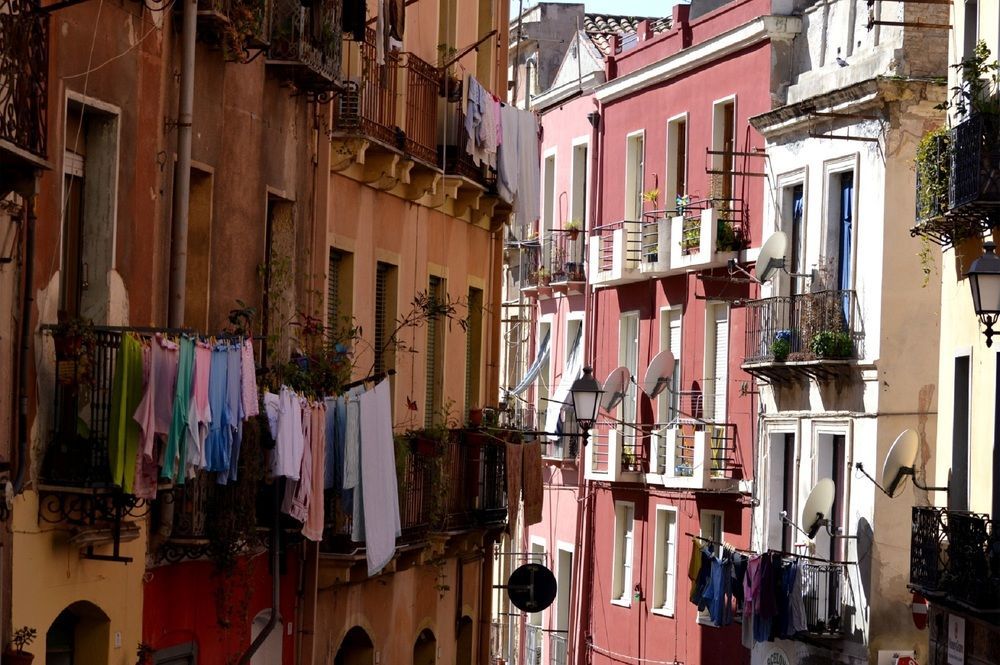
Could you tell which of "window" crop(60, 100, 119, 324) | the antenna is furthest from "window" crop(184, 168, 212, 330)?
the antenna

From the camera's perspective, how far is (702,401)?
4094cm

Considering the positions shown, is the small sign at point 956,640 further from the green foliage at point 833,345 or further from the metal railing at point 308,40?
the metal railing at point 308,40

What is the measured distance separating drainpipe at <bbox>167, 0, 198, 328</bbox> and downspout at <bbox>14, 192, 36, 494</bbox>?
2778mm

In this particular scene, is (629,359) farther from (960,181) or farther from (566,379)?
(960,181)

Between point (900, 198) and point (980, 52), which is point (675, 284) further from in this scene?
point (980, 52)

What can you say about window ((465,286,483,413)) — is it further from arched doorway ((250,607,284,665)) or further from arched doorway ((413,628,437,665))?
arched doorway ((250,607,284,665))

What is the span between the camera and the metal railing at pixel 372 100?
2498 centimetres

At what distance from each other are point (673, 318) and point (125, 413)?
85.3 feet

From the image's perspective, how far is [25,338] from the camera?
17.0 metres

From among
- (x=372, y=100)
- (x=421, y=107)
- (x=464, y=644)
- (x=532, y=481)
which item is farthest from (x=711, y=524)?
(x=372, y=100)

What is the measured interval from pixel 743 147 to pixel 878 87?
17.9 ft

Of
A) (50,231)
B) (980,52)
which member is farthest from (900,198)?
(50,231)

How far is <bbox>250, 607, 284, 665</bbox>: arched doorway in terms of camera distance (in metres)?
23.2

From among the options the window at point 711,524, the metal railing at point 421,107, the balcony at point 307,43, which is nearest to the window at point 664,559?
the window at point 711,524
